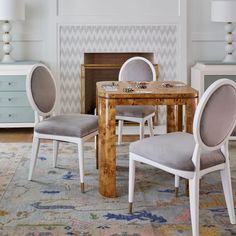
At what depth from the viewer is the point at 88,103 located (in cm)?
613

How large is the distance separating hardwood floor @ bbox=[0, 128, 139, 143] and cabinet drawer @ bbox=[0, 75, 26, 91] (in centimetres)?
49

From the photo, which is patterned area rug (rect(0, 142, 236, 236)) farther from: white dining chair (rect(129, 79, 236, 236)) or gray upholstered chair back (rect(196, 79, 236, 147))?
gray upholstered chair back (rect(196, 79, 236, 147))

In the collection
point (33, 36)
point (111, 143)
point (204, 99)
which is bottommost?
point (111, 143)

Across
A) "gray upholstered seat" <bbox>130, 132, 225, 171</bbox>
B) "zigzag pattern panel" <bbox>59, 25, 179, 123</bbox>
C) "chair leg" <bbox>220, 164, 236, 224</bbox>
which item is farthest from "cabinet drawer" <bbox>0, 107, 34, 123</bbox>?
"chair leg" <bbox>220, 164, 236, 224</bbox>

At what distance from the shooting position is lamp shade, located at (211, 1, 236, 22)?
5449 mm

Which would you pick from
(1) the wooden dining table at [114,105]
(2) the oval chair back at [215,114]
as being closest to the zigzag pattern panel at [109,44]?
(1) the wooden dining table at [114,105]

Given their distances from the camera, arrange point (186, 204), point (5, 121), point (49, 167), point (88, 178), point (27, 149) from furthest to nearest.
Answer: point (5, 121)
point (27, 149)
point (49, 167)
point (88, 178)
point (186, 204)

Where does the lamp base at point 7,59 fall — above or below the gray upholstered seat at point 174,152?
above

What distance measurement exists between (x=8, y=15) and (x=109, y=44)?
114 centimetres

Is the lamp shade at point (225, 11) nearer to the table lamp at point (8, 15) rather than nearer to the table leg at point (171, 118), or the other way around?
the table leg at point (171, 118)

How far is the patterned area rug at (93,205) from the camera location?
2955 millimetres

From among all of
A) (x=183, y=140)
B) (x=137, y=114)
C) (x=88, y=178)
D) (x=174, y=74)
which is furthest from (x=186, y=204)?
(x=174, y=74)

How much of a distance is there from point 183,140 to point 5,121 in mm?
2939

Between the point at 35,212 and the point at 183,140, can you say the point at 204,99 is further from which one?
the point at 35,212
